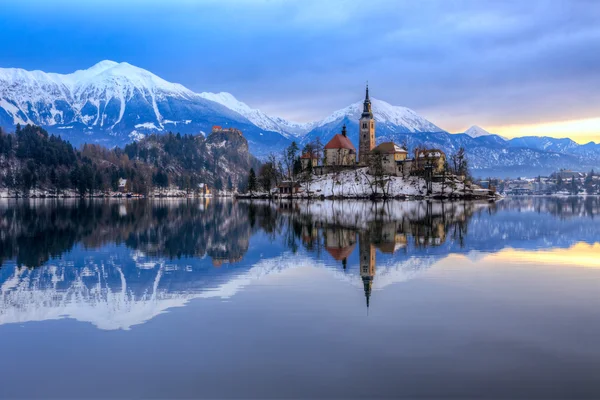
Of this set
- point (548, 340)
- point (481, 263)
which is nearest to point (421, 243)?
point (481, 263)

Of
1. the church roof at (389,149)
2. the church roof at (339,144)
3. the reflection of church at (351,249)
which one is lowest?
the reflection of church at (351,249)

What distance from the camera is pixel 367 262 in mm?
31391

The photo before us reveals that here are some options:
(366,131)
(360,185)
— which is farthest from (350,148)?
(360,185)

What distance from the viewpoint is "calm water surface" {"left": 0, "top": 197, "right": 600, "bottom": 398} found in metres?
12.6

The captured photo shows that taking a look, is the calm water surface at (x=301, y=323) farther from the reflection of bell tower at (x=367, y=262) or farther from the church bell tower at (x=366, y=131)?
the church bell tower at (x=366, y=131)

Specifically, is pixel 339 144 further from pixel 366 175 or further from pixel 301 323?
pixel 301 323

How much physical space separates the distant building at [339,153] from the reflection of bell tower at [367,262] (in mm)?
137656

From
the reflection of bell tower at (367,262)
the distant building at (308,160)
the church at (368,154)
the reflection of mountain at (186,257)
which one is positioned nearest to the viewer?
the reflection of mountain at (186,257)

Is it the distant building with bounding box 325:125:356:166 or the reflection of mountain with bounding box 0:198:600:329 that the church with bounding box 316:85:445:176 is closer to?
the distant building with bounding box 325:125:356:166

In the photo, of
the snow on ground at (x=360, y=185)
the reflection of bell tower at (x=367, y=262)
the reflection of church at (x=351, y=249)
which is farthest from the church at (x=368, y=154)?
the reflection of bell tower at (x=367, y=262)

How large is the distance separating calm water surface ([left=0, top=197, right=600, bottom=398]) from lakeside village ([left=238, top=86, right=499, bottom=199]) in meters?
123

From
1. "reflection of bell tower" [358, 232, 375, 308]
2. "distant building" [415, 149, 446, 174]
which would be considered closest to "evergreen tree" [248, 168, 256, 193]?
"distant building" [415, 149, 446, 174]

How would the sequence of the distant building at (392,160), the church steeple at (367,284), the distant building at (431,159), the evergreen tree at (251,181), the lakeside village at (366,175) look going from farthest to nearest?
the evergreen tree at (251,181) → the distant building at (392,160) → the distant building at (431,159) → the lakeside village at (366,175) → the church steeple at (367,284)

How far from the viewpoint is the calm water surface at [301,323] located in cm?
1262
